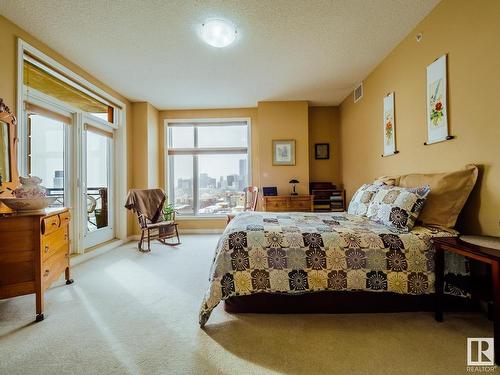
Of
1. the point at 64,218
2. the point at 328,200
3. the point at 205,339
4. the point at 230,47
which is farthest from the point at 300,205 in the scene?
the point at 64,218

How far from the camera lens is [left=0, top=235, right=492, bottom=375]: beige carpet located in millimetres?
1322

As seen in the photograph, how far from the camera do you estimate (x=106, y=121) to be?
397 cm

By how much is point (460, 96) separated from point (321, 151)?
9.77 feet

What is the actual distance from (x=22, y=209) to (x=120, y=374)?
1.54 metres

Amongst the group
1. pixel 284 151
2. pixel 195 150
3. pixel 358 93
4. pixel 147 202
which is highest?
pixel 358 93

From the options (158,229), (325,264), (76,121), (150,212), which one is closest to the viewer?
(325,264)

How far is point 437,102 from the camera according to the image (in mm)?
2164

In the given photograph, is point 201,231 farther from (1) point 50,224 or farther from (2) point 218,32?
(2) point 218,32

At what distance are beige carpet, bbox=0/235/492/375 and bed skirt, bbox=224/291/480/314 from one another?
5 centimetres

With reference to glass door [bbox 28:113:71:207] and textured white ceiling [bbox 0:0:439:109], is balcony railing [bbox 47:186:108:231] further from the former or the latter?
textured white ceiling [bbox 0:0:439:109]

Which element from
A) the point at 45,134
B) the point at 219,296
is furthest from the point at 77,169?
the point at 219,296

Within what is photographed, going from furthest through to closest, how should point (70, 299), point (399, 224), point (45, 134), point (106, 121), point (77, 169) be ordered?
point (106, 121) < point (77, 169) < point (45, 134) < point (70, 299) < point (399, 224)

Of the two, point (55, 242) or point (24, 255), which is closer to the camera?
point (24, 255)

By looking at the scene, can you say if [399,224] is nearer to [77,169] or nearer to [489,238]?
[489,238]
